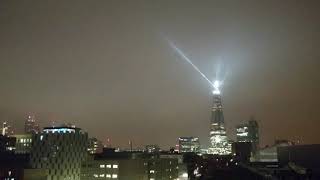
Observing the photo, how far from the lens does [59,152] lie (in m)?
84.1

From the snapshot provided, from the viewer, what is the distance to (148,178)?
247 feet

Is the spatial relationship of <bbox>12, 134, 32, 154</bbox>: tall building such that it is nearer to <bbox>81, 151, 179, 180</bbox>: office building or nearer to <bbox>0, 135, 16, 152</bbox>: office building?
<bbox>0, 135, 16, 152</bbox>: office building

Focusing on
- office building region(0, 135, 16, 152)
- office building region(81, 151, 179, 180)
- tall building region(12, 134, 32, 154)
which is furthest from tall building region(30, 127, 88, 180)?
tall building region(12, 134, 32, 154)

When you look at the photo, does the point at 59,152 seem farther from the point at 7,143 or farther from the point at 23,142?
the point at 23,142

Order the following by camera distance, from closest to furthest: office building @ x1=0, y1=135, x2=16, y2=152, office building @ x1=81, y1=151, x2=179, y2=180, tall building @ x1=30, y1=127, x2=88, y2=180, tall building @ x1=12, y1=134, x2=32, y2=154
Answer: office building @ x1=81, y1=151, x2=179, y2=180 → tall building @ x1=30, y1=127, x2=88, y2=180 → office building @ x1=0, y1=135, x2=16, y2=152 → tall building @ x1=12, y1=134, x2=32, y2=154

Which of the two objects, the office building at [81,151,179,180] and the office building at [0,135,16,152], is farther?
the office building at [0,135,16,152]

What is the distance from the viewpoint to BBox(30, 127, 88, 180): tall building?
82594 mm

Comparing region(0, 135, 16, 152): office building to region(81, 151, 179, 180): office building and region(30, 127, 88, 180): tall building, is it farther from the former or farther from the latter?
region(81, 151, 179, 180): office building

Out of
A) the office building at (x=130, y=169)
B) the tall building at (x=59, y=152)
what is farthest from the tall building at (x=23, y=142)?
the office building at (x=130, y=169)


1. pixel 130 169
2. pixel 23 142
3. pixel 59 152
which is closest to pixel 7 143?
pixel 23 142

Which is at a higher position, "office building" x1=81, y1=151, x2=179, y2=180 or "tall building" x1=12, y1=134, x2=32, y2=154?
"tall building" x1=12, y1=134, x2=32, y2=154

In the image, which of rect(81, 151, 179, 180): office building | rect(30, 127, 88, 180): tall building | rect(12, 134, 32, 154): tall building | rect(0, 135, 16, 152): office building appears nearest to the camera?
rect(81, 151, 179, 180): office building

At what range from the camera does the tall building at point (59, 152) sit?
8259 centimetres

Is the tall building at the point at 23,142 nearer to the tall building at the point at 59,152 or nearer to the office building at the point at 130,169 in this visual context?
the tall building at the point at 59,152
